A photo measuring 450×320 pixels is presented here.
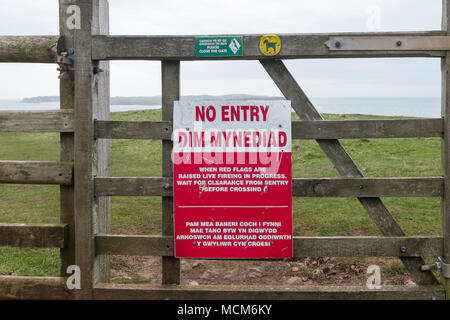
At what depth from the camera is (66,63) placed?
5.21 m

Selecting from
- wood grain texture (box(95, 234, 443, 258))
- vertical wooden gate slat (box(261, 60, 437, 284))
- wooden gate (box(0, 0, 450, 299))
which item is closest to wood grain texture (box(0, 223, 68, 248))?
wooden gate (box(0, 0, 450, 299))

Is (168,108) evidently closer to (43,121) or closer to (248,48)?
(248,48)

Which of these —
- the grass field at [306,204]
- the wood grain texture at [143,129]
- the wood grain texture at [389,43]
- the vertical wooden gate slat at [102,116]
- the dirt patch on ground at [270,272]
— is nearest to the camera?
the wood grain texture at [389,43]

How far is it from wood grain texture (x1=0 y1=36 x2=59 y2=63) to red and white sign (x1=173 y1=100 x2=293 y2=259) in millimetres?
1628

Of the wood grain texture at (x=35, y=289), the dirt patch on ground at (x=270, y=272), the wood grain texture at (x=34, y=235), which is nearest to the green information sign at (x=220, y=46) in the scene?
the wood grain texture at (x=34, y=235)

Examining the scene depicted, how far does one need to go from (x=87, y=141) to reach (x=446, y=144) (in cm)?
393

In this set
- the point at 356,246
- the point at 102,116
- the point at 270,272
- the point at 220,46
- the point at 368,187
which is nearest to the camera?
the point at 220,46

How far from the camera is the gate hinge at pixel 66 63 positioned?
5.19m

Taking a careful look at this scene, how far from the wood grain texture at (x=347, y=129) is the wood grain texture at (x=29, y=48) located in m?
1.31

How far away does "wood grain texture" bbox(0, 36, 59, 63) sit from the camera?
5.31m

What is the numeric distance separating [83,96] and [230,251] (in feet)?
7.79

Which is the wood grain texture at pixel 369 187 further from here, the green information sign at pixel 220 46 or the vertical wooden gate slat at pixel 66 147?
the vertical wooden gate slat at pixel 66 147

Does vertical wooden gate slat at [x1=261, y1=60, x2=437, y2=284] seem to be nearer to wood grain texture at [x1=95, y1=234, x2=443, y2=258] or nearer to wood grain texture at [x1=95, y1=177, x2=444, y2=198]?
wood grain texture at [x1=95, y1=177, x2=444, y2=198]

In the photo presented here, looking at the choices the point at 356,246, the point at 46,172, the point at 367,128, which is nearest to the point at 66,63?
the point at 46,172
